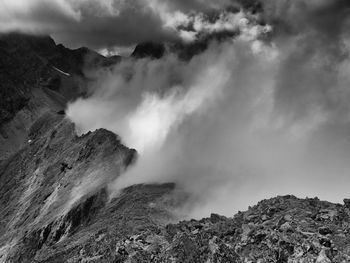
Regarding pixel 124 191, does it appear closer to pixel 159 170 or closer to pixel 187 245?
pixel 159 170

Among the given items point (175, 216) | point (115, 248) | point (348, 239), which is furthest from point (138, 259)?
point (175, 216)

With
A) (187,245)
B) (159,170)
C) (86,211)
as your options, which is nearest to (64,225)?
(86,211)

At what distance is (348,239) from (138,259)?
1352 inches

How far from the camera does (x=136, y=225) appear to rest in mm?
128375

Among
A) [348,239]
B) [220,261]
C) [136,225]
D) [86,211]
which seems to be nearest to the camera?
[348,239]

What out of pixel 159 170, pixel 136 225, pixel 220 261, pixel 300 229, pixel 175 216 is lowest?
pixel 220 261

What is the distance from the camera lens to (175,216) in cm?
14438

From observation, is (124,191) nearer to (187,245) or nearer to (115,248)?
(115,248)

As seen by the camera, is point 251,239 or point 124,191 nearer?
point 251,239

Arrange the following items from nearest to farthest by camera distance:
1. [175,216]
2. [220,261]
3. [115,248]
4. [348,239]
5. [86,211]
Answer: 1. [348,239]
2. [220,261]
3. [115,248]
4. [175,216]
5. [86,211]

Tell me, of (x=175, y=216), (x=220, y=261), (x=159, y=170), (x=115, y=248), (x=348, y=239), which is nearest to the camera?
(x=348, y=239)

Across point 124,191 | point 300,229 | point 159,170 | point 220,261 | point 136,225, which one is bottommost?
point 220,261

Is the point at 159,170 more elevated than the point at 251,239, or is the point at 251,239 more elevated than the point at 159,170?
the point at 159,170

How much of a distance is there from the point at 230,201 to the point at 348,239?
9937 centimetres
